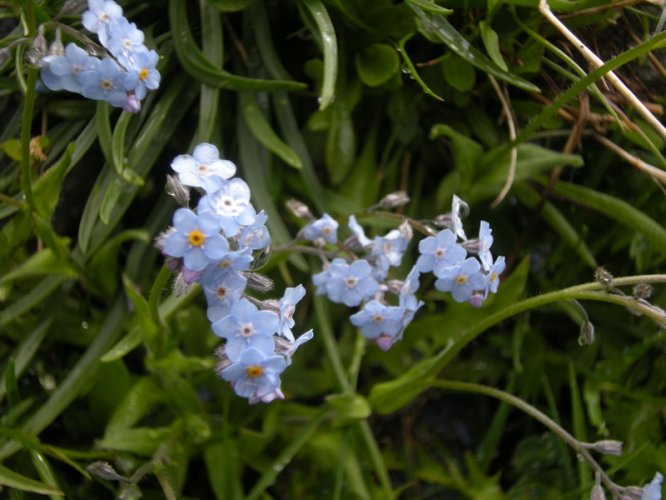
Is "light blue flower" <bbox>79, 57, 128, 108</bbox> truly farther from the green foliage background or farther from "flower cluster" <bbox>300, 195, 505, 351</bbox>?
"flower cluster" <bbox>300, 195, 505, 351</bbox>

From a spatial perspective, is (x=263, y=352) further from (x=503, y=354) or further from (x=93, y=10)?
(x=503, y=354)

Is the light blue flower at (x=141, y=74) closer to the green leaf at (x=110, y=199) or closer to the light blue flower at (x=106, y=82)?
the light blue flower at (x=106, y=82)

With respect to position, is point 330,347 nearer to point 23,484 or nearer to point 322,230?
point 322,230

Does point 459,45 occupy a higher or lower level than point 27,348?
higher

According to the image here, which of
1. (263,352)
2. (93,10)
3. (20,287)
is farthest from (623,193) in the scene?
(20,287)

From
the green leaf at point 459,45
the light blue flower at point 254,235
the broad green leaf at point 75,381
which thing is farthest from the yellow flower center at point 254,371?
the green leaf at point 459,45

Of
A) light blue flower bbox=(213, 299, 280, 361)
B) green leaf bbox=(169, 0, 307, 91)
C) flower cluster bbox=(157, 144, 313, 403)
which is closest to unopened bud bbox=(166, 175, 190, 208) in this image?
flower cluster bbox=(157, 144, 313, 403)

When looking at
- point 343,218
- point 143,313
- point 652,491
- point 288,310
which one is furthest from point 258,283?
point 652,491
